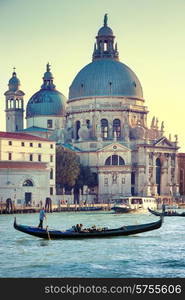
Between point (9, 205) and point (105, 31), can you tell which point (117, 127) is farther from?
point (9, 205)

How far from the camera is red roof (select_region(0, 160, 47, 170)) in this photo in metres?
77.5

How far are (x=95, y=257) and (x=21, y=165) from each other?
46.9 metres

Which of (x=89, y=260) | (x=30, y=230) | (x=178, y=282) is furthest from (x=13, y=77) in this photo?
(x=178, y=282)

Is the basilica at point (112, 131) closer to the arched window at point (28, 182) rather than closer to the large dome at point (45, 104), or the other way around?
the large dome at point (45, 104)

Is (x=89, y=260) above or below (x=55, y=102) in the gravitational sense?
below

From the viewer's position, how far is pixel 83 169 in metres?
98.1

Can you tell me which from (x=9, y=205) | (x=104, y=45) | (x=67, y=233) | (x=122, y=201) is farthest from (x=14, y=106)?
(x=67, y=233)

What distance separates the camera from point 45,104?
11294 centimetres

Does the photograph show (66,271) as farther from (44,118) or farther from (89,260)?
(44,118)

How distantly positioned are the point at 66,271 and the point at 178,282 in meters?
7.74

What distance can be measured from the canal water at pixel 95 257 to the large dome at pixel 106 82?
6163 cm

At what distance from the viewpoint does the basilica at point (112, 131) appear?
3944 inches

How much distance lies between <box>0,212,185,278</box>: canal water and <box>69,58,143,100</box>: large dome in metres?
61.6

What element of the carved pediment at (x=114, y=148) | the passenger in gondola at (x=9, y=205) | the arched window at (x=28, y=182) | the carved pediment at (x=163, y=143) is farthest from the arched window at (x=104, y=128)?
the passenger in gondola at (x=9, y=205)
